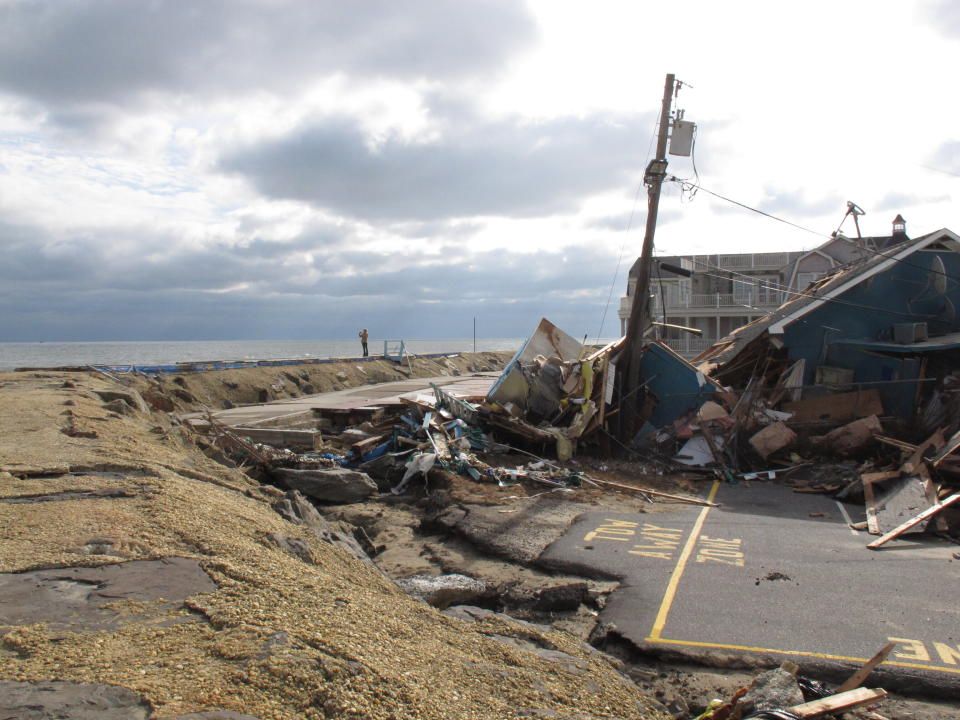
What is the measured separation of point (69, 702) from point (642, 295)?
1566 centimetres

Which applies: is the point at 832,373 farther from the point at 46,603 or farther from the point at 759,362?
the point at 46,603

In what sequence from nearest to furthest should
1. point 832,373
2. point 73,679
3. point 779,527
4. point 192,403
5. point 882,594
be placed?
point 73,679 → point 882,594 → point 779,527 → point 832,373 → point 192,403

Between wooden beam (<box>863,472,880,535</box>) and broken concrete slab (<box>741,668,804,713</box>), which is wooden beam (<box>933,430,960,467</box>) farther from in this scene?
broken concrete slab (<box>741,668,804,713</box>)

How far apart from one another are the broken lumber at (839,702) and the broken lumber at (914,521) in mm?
5100

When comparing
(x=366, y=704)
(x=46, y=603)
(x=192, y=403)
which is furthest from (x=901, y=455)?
(x=192, y=403)

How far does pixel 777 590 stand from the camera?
24.2 feet

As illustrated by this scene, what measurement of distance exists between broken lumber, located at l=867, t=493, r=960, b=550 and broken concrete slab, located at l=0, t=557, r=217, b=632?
8757mm

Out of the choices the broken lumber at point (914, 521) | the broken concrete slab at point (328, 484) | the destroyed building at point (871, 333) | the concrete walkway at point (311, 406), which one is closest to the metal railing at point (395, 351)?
the concrete walkway at point (311, 406)

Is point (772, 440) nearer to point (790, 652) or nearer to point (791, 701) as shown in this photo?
point (790, 652)

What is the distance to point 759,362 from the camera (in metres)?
18.6

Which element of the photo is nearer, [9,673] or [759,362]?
[9,673]

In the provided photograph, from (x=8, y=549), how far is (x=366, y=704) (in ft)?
9.47

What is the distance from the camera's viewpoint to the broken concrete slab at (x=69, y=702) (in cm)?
271

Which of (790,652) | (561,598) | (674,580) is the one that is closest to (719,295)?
(674,580)
